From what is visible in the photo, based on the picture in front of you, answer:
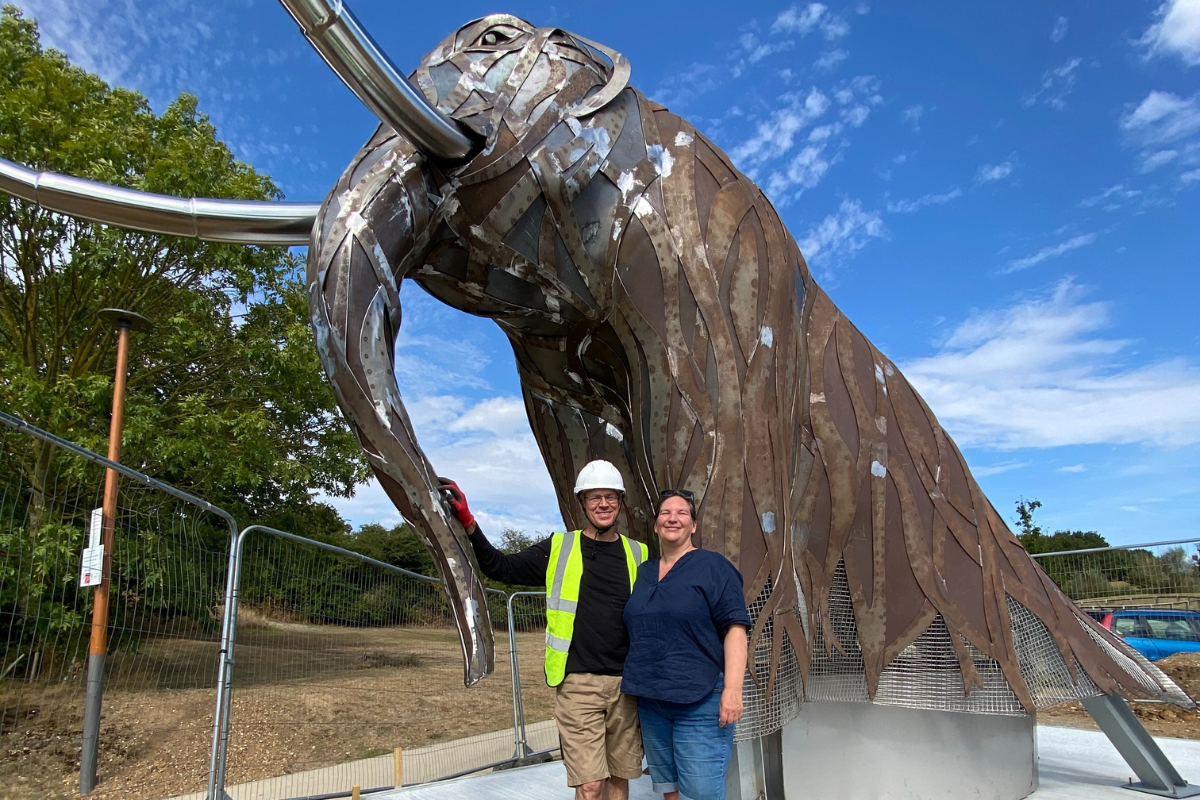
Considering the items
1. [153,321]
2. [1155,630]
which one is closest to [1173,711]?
[1155,630]

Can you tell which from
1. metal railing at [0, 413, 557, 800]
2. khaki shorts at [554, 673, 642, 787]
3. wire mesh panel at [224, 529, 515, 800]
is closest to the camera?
khaki shorts at [554, 673, 642, 787]

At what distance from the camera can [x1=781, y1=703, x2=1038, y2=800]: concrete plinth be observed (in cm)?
393

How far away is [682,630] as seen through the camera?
8.82 ft

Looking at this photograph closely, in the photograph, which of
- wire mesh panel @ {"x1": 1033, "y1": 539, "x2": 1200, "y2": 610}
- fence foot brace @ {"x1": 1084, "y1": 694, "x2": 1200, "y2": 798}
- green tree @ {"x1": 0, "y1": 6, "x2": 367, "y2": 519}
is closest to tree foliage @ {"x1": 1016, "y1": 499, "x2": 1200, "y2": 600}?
wire mesh panel @ {"x1": 1033, "y1": 539, "x2": 1200, "y2": 610}

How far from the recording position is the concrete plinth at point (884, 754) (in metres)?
3.93

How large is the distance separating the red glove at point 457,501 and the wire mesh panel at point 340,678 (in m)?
2.39

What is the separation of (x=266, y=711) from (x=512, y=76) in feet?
21.9

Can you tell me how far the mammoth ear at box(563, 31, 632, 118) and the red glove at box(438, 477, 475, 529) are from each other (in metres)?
1.60

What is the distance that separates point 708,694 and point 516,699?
5.38 metres

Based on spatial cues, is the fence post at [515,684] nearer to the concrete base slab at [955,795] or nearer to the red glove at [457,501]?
the concrete base slab at [955,795]

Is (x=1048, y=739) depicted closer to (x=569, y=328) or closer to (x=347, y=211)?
(x=569, y=328)

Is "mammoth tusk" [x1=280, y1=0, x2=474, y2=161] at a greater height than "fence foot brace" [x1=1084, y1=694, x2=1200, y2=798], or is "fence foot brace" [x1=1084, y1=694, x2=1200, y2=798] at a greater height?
"mammoth tusk" [x1=280, y1=0, x2=474, y2=161]

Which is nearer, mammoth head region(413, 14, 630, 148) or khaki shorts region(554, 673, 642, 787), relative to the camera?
khaki shorts region(554, 673, 642, 787)

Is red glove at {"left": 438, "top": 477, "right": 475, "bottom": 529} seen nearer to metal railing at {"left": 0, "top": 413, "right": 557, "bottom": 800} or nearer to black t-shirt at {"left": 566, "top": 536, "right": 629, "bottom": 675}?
black t-shirt at {"left": 566, "top": 536, "right": 629, "bottom": 675}
